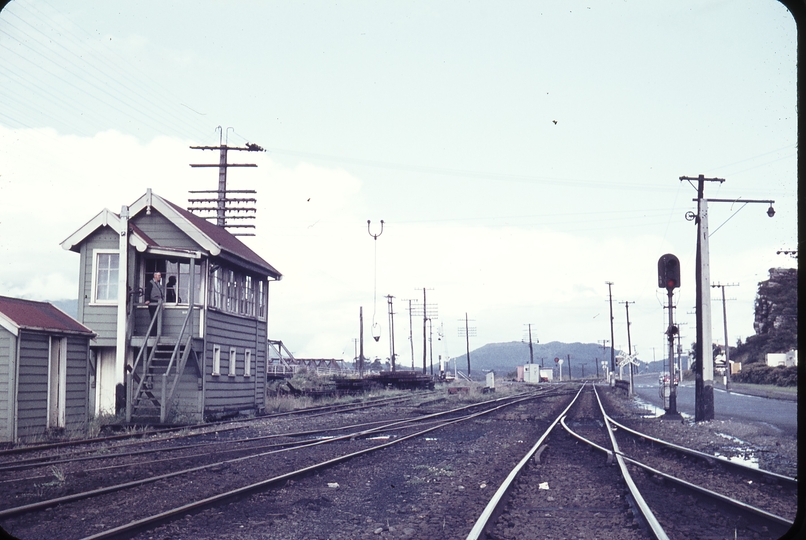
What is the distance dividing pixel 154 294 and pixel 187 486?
11541mm

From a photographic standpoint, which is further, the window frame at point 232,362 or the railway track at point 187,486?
the window frame at point 232,362

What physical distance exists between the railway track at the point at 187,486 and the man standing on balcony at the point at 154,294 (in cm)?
607

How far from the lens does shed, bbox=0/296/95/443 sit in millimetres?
14164

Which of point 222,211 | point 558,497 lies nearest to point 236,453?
point 558,497

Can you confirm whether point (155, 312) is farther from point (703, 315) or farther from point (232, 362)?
point (703, 315)

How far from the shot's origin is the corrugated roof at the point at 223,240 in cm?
2134

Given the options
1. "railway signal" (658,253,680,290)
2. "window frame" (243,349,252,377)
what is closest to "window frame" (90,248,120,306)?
"window frame" (243,349,252,377)

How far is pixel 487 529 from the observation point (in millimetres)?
6496

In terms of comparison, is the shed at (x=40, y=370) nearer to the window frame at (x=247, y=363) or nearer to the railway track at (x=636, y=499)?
the window frame at (x=247, y=363)

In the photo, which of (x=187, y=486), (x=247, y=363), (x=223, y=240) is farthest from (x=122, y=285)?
(x=187, y=486)

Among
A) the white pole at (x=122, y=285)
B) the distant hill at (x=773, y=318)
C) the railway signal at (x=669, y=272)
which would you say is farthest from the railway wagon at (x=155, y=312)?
the distant hill at (x=773, y=318)

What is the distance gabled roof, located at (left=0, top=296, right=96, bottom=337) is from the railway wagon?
2.20 m

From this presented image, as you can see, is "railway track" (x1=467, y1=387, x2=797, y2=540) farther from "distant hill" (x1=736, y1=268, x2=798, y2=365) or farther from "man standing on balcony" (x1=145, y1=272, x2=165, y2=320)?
Answer: "distant hill" (x1=736, y1=268, x2=798, y2=365)

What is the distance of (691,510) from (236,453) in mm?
7341
